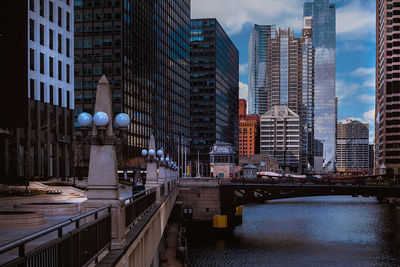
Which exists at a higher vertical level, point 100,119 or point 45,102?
point 45,102

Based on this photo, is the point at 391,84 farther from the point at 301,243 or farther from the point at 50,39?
the point at 50,39

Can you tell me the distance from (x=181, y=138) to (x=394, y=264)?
4290 inches

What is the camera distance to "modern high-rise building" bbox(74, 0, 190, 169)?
4304 inches

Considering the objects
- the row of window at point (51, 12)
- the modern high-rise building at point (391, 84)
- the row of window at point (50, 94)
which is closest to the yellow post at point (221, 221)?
the row of window at point (50, 94)

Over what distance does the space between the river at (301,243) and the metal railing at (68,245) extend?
37.4 metres

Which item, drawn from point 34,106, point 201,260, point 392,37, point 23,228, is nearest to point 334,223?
point 201,260

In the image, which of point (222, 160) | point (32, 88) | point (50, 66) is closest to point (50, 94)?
point (50, 66)

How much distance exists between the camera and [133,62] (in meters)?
116

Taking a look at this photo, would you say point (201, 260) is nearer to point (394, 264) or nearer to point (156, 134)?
point (394, 264)

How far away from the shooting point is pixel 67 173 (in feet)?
228

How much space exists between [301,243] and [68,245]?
172ft

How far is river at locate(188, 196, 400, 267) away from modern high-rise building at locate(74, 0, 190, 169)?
36.3 m

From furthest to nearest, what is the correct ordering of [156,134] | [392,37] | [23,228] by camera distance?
[392,37] < [156,134] < [23,228]

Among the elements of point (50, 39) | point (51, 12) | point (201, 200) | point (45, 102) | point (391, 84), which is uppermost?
point (391, 84)
